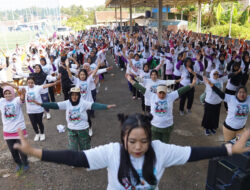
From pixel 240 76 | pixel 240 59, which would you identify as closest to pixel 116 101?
pixel 240 76

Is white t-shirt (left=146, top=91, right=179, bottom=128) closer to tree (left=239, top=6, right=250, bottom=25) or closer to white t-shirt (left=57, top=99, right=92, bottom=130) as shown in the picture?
white t-shirt (left=57, top=99, right=92, bottom=130)

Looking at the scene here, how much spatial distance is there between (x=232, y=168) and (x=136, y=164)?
143 cm

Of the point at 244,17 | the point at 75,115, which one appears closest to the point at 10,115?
the point at 75,115

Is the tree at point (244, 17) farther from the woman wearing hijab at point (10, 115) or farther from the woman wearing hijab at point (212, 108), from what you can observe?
the woman wearing hijab at point (10, 115)

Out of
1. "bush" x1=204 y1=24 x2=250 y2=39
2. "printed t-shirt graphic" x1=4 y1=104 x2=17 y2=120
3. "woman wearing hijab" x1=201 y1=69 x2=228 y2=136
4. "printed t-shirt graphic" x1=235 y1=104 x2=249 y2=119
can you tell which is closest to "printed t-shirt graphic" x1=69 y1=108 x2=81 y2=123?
"printed t-shirt graphic" x1=4 y1=104 x2=17 y2=120

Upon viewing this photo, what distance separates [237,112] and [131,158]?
9.39ft

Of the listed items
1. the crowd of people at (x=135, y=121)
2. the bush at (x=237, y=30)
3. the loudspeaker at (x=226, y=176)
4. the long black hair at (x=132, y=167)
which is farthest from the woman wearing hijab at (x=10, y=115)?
the bush at (x=237, y=30)

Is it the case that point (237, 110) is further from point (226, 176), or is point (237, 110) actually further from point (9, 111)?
→ point (9, 111)

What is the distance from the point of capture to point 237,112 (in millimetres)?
3746

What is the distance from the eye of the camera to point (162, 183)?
3.71m

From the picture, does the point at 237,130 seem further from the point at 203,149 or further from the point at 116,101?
the point at 116,101

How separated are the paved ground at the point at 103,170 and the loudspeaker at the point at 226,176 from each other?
1.04 metres

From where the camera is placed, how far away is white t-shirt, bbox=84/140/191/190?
1.62 metres

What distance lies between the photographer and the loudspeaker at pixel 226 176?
7.51 feet
